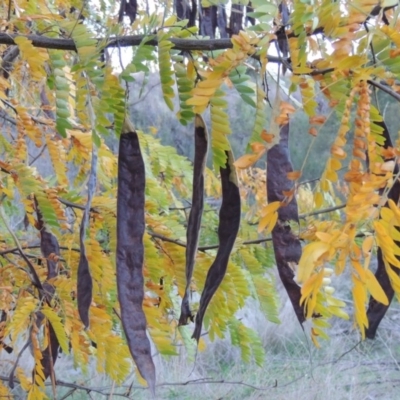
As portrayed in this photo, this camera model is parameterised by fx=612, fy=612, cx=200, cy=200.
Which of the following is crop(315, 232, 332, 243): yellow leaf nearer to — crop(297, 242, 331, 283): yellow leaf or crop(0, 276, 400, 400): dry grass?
crop(297, 242, 331, 283): yellow leaf

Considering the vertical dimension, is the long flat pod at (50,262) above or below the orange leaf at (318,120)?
below

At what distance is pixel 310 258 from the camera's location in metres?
0.59

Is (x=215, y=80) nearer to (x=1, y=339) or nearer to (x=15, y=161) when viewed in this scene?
(x=15, y=161)

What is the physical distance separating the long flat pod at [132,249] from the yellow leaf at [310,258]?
28cm

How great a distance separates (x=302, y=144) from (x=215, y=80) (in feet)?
25.9

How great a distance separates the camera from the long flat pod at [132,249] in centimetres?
79

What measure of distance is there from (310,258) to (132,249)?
30 centimetres

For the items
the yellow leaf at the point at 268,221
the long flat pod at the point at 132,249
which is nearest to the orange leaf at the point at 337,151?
the yellow leaf at the point at 268,221

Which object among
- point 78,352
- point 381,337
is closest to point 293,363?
point 381,337

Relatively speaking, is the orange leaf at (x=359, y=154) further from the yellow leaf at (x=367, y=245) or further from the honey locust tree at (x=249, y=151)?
the yellow leaf at (x=367, y=245)

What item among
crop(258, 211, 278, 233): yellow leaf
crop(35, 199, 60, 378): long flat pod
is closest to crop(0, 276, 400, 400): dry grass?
crop(35, 199, 60, 378): long flat pod

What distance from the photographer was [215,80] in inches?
28.6

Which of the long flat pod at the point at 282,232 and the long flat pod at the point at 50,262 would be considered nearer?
the long flat pod at the point at 282,232

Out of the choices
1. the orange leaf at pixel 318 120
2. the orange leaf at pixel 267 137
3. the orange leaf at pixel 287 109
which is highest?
the orange leaf at pixel 287 109
